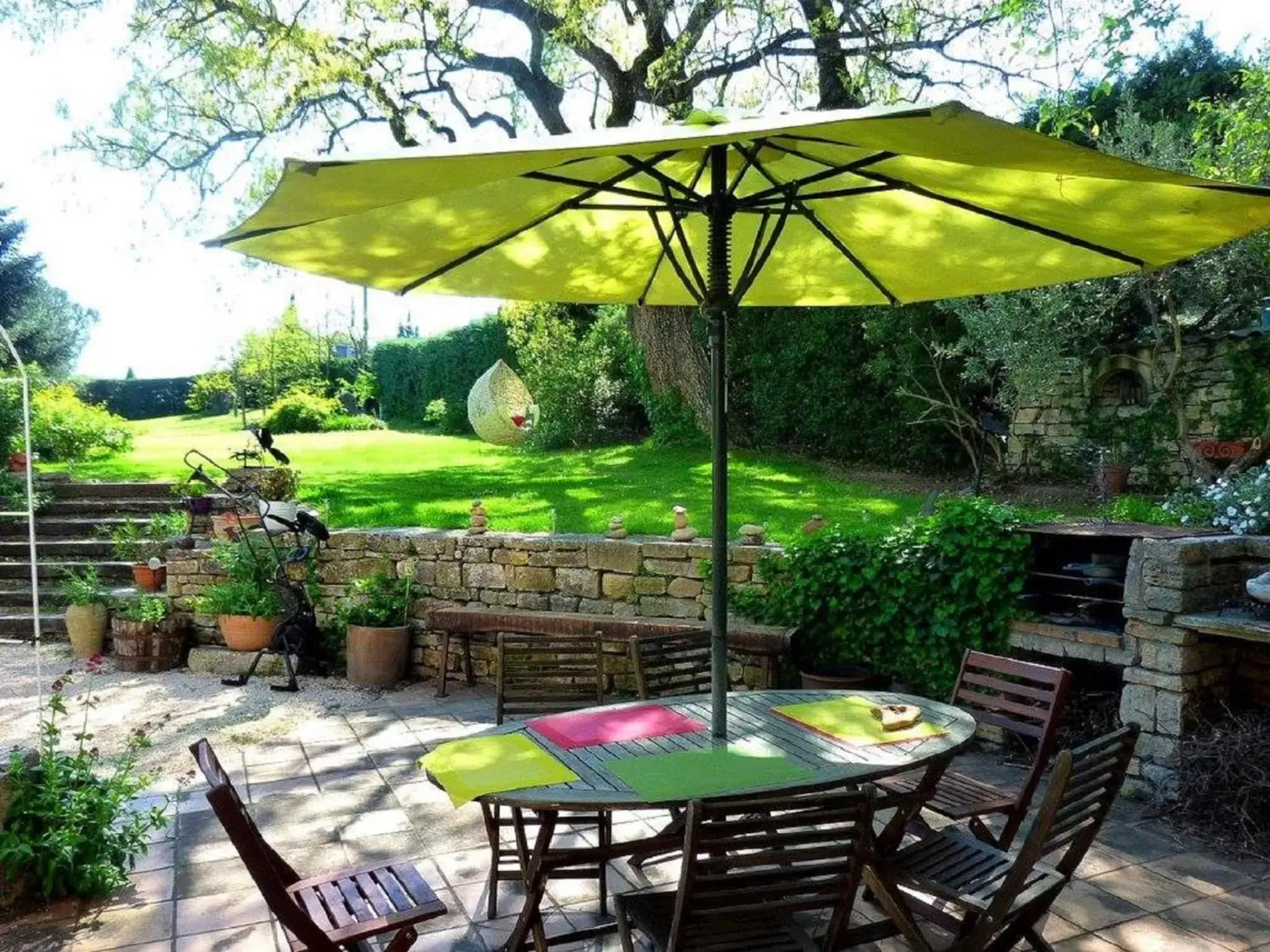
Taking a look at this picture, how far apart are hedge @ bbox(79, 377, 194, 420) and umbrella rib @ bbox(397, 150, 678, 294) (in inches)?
1038

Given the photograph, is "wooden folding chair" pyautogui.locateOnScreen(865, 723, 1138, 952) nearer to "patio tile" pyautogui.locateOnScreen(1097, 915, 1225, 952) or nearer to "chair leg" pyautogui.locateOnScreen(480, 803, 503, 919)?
"patio tile" pyautogui.locateOnScreen(1097, 915, 1225, 952)

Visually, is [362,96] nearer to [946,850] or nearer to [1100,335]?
[1100,335]

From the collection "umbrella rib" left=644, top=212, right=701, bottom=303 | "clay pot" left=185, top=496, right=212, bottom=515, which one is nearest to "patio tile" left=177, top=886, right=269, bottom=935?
"umbrella rib" left=644, top=212, right=701, bottom=303

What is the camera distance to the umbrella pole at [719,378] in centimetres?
302

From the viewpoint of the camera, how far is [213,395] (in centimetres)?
2345

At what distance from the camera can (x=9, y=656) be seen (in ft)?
25.7

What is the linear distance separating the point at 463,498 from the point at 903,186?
259 inches

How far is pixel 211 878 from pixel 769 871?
8.14 feet

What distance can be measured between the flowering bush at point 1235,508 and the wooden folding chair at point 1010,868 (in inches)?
120

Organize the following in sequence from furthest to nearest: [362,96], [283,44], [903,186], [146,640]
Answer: [362,96] → [283,44] → [146,640] → [903,186]

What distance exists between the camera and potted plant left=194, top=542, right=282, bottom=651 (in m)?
7.27

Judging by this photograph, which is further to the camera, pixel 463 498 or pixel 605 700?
pixel 463 498

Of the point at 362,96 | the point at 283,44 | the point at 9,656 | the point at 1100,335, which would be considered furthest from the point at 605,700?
the point at 362,96

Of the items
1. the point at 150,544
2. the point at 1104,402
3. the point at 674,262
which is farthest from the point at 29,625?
the point at 1104,402
